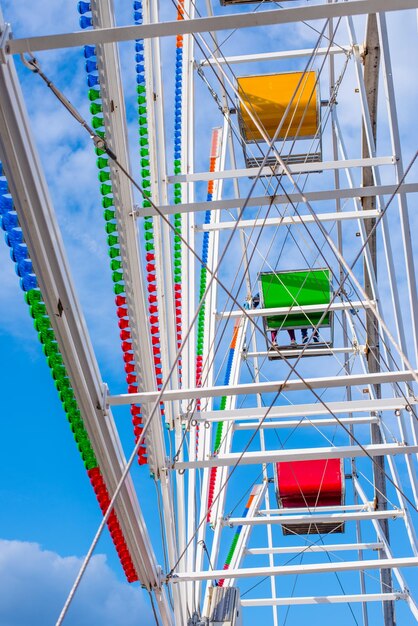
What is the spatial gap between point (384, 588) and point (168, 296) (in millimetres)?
7869

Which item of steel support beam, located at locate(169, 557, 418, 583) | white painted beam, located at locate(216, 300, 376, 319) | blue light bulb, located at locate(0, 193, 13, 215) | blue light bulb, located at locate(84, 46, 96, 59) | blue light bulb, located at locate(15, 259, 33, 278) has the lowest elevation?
steel support beam, located at locate(169, 557, 418, 583)

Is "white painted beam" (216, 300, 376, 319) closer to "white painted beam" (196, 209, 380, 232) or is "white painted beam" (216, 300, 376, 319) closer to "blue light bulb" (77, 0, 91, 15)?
"white painted beam" (196, 209, 380, 232)

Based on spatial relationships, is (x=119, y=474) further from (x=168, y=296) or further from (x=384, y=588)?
(x=384, y=588)

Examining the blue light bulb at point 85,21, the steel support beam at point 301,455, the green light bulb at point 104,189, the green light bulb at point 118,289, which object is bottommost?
the steel support beam at point 301,455

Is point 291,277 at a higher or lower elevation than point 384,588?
higher

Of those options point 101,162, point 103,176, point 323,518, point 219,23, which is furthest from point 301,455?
point 219,23

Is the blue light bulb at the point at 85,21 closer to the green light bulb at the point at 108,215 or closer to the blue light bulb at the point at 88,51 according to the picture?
the blue light bulb at the point at 88,51

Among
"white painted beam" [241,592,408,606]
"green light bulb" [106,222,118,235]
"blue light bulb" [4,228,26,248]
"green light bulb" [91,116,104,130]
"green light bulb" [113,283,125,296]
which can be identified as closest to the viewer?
"blue light bulb" [4,228,26,248]

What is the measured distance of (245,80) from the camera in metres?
13.1

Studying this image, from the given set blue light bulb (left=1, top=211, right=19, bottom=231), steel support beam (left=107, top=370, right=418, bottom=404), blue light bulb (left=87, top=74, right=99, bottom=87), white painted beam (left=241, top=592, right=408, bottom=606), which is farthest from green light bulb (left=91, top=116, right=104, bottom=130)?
white painted beam (left=241, top=592, right=408, bottom=606)

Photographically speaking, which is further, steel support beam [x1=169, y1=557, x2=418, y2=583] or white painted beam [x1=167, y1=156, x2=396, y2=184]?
steel support beam [x1=169, y1=557, x2=418, y2=583]

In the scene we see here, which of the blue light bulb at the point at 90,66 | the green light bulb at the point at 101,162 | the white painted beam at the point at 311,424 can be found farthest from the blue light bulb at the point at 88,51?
the white painted beam at the point at 311,424

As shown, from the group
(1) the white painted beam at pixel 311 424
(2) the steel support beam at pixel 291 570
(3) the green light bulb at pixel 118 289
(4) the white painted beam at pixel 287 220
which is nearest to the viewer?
(3) the green light bulb at pixel 118 289

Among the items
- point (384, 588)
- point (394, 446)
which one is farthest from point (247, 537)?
point (394, 446)
